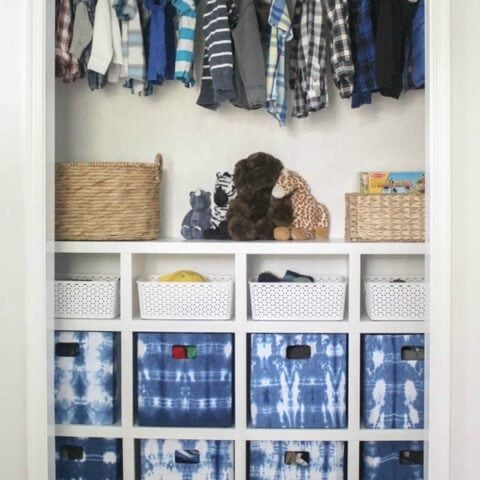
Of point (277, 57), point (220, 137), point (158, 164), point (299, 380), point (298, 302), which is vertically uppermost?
point (277, 57)

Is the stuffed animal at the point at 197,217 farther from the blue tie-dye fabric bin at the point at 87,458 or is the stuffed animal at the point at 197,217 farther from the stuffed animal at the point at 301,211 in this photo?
the blue tie-dye fabric bin at the point at 87,458

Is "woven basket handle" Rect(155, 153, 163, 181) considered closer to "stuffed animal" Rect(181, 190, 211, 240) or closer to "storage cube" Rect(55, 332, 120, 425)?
"stuffed animal" Rect(181, 190, 211, 240)

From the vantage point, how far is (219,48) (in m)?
2.04

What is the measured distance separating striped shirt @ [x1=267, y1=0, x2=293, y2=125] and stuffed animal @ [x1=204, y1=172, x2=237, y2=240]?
1.12 feet

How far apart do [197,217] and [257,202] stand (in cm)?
26

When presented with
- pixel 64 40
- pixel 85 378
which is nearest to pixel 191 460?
pixel 85 378

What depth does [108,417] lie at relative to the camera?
80.2 inches

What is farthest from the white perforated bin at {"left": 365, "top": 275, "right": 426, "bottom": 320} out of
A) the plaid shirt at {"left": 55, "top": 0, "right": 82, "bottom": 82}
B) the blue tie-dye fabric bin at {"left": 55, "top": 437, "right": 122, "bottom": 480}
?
the plaid shirt at {"left": 55, "top": 0, "right": 82, "bottom": 82}
